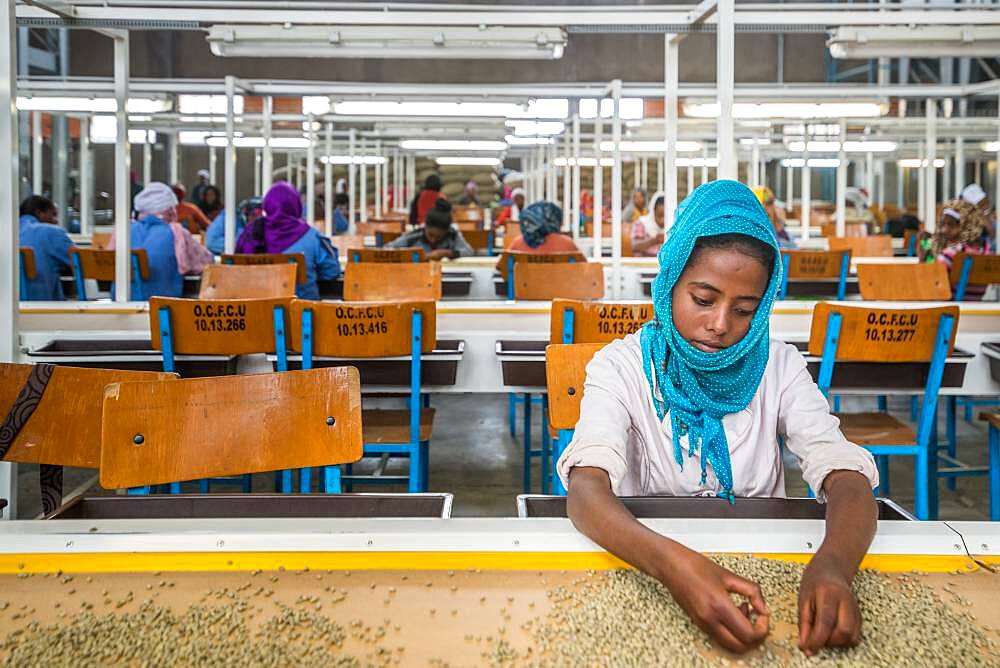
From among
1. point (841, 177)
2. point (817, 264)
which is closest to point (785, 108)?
point (841, 177)

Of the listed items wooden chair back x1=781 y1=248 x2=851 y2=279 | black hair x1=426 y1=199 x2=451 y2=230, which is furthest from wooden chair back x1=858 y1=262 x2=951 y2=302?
black hair x1=426 y1=199 x2=451 y2=230

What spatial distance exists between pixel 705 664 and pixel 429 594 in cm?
28

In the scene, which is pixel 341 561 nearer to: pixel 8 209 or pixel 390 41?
pixel 8 209

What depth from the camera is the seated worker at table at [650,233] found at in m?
7.79

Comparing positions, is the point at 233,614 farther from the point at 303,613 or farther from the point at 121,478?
the point at 121,478

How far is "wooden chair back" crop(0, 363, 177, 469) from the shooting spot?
1825mm

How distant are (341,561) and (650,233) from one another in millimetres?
7520

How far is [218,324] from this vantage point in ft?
9.69

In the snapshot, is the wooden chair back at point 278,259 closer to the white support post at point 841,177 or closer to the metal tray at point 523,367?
the metal tray at point 523,367

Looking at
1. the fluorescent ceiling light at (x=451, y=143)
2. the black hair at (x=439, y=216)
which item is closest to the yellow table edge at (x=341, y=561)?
the black hair at (x=439, y=216)

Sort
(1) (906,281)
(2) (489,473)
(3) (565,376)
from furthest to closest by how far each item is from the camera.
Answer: (1) (906,281), (2) (489,473), (3) (565,376)

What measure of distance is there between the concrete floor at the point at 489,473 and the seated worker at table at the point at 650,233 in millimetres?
2379

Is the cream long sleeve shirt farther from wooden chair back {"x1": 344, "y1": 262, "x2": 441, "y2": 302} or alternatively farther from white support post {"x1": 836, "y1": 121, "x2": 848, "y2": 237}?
white support post {"x1": 836, "y1": 121, "x2": 848, "y2": 237}

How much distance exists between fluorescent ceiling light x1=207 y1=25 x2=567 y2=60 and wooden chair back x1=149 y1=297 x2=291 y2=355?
5.95 feet
